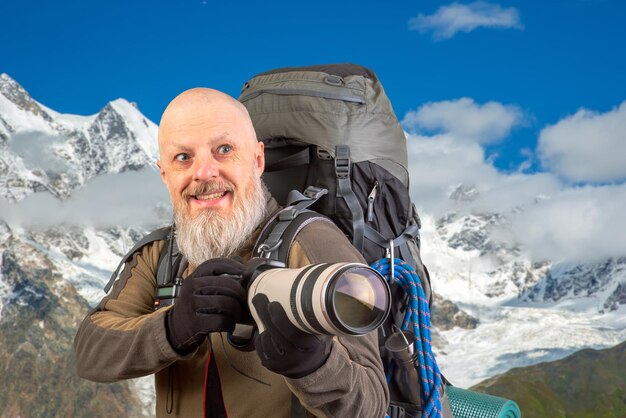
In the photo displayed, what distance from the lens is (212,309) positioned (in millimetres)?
2793

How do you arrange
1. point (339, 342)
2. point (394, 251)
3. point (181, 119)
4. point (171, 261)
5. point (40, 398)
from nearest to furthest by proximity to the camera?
point (339, 342) < point (181, 119) < point (171, 261) < point (394, 251) < point (40, 398)

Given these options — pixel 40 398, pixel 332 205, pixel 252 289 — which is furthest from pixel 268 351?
pixel 40 398

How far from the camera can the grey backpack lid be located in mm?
4191

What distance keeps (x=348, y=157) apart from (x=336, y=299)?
6.09 ft

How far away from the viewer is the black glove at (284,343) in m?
2.48

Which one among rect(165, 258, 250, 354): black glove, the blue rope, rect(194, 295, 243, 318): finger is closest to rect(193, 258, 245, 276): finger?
rect(165, 258, 250, 354): black glove

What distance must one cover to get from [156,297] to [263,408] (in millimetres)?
803

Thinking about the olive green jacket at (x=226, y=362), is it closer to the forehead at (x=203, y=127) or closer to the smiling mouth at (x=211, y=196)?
the smiling mouth at (x=211, y=196)

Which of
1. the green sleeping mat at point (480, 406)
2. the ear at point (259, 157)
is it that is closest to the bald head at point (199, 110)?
the ear at point (259, 157)

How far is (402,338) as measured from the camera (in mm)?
3648

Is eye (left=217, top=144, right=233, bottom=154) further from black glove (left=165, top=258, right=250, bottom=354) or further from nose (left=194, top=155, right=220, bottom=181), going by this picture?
black glove (left=165, top=258, right=250, bottom=354)

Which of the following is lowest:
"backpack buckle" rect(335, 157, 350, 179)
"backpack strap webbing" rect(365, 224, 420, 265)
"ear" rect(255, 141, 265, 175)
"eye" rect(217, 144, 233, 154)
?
"backpack strap webbing" rect(365, 224, 420, 265)

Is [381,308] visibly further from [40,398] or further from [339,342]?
[40,398]

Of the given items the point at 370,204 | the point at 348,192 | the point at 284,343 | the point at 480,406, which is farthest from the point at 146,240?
the point at 480,406
